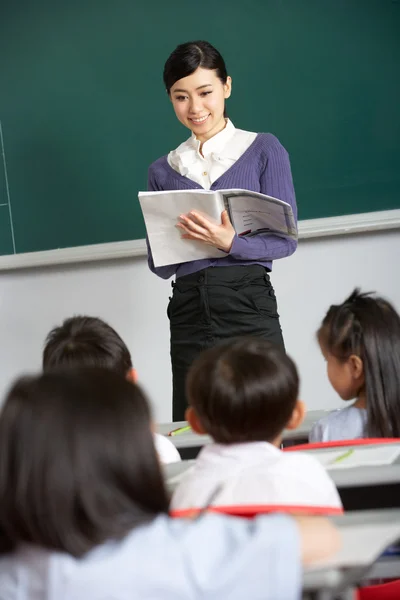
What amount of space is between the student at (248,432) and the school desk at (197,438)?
0.46 m

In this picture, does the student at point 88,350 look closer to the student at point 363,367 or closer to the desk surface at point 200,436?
the desk surface at point 200,436

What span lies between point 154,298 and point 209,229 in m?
1.38

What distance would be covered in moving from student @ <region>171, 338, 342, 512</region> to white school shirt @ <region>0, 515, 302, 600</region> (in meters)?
0.28

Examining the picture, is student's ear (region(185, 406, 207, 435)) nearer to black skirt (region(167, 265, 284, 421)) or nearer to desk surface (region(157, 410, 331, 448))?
desk surface (region(157, 410, 331, 448))

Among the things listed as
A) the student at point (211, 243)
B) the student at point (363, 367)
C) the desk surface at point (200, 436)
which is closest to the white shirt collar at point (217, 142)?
the student at point (211, 243)

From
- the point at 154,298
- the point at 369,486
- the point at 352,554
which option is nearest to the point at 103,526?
the point at 352,554

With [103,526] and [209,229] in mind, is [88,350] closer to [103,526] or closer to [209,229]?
[209,229]

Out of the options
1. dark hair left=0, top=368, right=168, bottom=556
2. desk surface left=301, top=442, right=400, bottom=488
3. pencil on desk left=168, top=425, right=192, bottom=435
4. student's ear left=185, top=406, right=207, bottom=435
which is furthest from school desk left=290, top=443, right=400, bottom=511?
pencil on desk left=168, top=425, right=192, bottom=435

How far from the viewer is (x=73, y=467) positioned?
2.98ft

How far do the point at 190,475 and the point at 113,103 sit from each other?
268 cm

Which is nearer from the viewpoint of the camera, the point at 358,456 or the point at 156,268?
the point at 358,456

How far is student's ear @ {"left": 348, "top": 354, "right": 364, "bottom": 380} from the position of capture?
2.02m

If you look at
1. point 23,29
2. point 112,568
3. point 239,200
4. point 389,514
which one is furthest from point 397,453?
point 23,29

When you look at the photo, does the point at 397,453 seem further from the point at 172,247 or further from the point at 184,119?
the point at 184,119
